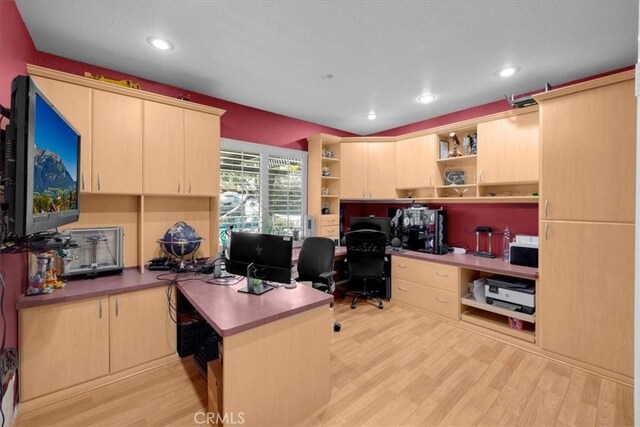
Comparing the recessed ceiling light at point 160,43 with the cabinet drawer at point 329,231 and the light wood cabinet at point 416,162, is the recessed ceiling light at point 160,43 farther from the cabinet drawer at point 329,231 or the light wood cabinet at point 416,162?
the light wood cabinet at point 416,162

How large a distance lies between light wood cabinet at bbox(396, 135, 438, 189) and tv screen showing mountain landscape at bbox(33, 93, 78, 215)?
3.56 metres

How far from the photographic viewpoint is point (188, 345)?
2.56 meters

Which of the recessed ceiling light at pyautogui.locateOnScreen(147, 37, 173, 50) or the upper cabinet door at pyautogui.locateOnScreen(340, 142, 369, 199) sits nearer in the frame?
A: the recessed ceiling light at pyautogui.locateOnScreen(147, 37, 173, 50)

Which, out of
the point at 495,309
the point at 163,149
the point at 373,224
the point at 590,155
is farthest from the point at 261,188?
the point at 590,155

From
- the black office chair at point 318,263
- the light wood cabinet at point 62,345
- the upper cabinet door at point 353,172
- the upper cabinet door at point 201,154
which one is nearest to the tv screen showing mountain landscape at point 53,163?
the light wood cabinet at point 62,345

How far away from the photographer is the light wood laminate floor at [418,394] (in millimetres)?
1871

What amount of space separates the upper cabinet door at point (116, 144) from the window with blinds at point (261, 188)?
0.99 metres

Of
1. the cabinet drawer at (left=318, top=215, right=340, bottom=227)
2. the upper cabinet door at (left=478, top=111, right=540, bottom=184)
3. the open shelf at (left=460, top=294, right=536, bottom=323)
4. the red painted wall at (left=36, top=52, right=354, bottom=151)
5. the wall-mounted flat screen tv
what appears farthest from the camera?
the cabinet drawer at (left=318, top=215, right=340, bottom=227)

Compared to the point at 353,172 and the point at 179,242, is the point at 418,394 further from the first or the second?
the point at 353,172

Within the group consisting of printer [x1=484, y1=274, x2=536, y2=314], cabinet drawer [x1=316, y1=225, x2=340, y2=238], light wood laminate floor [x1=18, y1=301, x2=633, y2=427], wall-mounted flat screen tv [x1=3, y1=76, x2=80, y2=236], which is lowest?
light wood laminate floor [x1=18, y1=301, x2=633, y2=427]

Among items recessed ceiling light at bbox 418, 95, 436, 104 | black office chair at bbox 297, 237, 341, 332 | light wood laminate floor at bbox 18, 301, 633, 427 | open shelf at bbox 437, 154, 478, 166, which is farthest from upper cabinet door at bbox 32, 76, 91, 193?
open shelf at bbox 437, 154, 478, 166

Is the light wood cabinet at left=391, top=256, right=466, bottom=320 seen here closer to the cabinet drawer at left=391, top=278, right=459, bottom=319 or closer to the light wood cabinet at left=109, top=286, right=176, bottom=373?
the cabinet drawer at left=391, top=278, right=459, bottom=319

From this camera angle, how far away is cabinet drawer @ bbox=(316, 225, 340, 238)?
413cm

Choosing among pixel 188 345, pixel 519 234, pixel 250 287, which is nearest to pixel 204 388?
pixel 188 345
